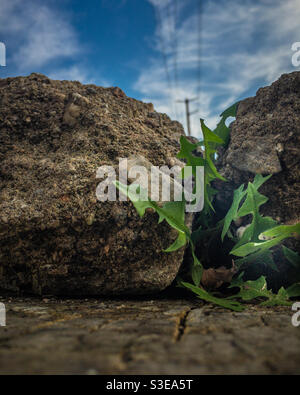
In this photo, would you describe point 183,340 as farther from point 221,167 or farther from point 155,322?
point 221,167

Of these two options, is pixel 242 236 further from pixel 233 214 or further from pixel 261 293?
pixel 261 293

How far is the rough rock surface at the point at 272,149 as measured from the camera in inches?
50.6

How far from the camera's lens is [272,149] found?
1315 mm

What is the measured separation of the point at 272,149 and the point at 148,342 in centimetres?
116


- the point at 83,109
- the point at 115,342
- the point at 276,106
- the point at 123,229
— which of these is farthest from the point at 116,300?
the point at 276,106

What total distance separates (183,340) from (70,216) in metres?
0.67

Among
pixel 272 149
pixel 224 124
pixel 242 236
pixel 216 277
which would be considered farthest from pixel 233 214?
pixel 224 124

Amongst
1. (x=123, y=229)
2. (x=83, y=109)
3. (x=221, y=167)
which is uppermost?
(x=83, y=109)

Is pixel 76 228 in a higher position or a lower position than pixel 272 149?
lower

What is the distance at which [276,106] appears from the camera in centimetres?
142

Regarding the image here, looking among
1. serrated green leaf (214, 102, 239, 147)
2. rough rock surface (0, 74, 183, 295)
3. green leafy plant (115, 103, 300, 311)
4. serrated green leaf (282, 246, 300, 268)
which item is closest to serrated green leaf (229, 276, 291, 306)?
green leafy plant (115, 103, 300, 311)

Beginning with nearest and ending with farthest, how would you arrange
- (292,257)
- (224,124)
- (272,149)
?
(292,257)
(272,149)
(224,124)

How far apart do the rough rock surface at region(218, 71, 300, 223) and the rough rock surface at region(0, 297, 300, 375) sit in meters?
0.63

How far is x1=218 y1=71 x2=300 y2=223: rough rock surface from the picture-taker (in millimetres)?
1284
